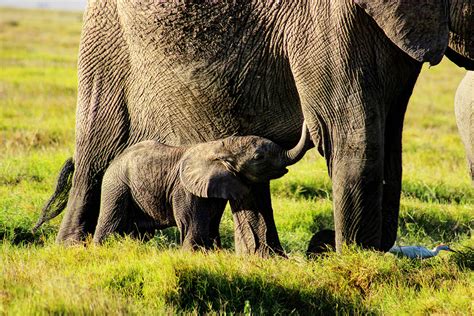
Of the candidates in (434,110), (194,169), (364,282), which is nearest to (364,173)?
(364,282)

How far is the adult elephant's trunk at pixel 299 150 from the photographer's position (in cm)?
596

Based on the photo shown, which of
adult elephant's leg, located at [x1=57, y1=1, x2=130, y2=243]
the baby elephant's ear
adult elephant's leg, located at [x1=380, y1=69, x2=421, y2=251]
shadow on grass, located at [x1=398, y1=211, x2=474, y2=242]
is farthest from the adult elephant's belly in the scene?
shadow on grass, located at [x1=398, y1=211, x2=474, y2=242]

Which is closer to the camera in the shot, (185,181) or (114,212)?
(185,181)

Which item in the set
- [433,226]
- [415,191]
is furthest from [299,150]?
[415,191]

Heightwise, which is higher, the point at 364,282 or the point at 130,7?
the point at 130,7

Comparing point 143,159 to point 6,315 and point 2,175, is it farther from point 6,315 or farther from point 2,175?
point 2,175

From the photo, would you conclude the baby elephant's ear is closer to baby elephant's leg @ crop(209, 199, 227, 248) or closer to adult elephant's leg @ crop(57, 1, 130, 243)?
baby elephant's leg @ crop(209, 199, 227, 248)

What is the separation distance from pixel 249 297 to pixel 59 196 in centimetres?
234

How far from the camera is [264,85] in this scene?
6.06m

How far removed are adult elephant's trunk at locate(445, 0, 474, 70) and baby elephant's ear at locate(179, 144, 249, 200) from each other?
1.64m

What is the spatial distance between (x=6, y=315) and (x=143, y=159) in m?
2.04

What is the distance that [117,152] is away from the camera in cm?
673

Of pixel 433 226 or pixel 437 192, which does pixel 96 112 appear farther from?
pixel 437 192

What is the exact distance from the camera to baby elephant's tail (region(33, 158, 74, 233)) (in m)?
7.01
